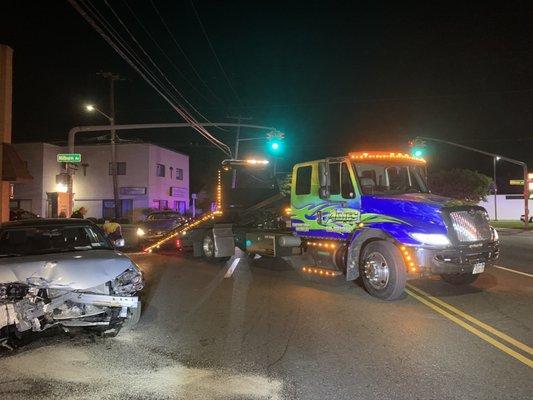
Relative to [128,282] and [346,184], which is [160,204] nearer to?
[346,184]

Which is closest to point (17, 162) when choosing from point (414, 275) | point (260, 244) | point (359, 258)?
point (260, 244)

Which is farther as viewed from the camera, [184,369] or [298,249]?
[298,249]

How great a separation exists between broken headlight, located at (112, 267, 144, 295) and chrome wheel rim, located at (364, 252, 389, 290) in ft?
15.4

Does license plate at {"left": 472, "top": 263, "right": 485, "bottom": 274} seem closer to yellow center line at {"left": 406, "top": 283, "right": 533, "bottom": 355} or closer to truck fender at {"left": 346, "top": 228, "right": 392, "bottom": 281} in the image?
yellow center line at {"left": 406, "top": 283, "right": 533, "bottom": 355}

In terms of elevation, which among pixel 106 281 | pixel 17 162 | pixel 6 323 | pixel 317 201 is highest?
pixel 17 162

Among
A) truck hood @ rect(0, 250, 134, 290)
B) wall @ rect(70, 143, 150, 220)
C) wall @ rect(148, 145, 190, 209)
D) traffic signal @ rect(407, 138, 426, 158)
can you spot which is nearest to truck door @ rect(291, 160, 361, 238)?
truck hood @ rect(0, 250, 134, 290)

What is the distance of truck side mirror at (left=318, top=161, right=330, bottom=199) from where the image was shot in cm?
1115

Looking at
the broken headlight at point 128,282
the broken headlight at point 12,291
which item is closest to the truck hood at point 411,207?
the broken headlight at point 128,282

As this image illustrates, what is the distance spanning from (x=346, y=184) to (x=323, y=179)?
616mm

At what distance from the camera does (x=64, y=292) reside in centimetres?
636

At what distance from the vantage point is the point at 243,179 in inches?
682

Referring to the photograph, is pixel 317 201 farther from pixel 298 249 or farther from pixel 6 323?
pixel 6 323

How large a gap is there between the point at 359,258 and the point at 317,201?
75.0 inches

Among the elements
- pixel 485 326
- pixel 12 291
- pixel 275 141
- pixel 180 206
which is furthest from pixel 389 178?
pixel 180 206
